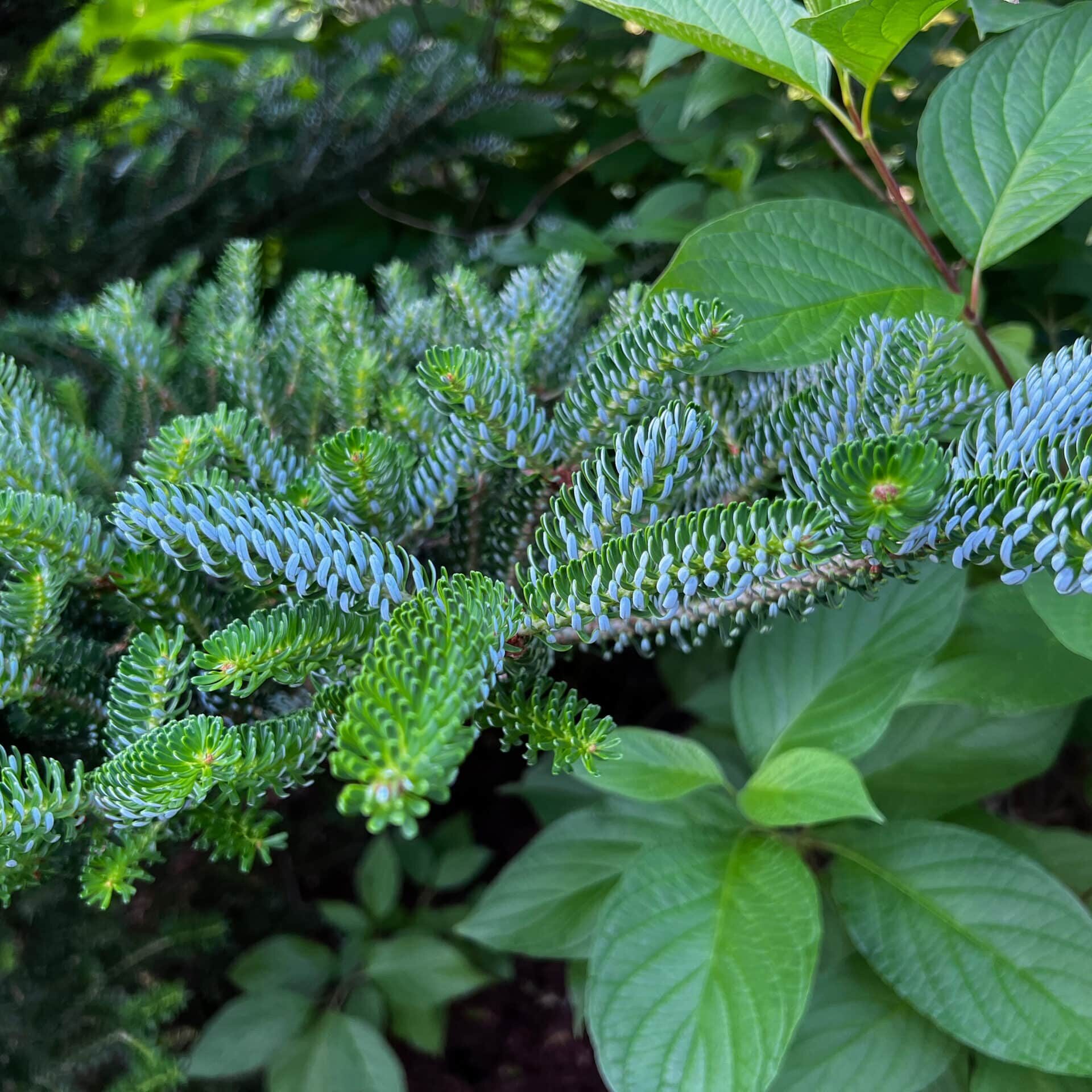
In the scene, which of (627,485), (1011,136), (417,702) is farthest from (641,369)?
(1011,136)

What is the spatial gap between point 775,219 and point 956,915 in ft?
1.20

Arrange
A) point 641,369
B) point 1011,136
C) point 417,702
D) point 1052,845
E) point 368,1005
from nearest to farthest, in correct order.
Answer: point 417,702
point 641,369
point 1011,136
point 1052,845
point 368,1005

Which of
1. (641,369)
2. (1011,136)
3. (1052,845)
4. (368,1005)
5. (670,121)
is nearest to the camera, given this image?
(641,369)

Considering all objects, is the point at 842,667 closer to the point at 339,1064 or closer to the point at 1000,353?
the point at 1000,353

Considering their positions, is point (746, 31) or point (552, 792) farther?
point (552, 792)

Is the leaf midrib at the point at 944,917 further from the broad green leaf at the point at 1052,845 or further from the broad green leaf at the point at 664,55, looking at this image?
the broad green leaf at the point at 664,55

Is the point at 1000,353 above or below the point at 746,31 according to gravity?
below

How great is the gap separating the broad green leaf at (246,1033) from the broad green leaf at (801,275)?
1.82 ft

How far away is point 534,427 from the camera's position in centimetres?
31

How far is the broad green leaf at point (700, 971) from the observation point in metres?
0.34

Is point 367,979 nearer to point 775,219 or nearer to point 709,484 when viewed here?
point 709,484

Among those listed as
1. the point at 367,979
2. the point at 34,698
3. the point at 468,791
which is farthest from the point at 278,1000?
the point at 34,698

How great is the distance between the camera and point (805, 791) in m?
0.38

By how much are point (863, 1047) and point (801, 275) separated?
41cm
